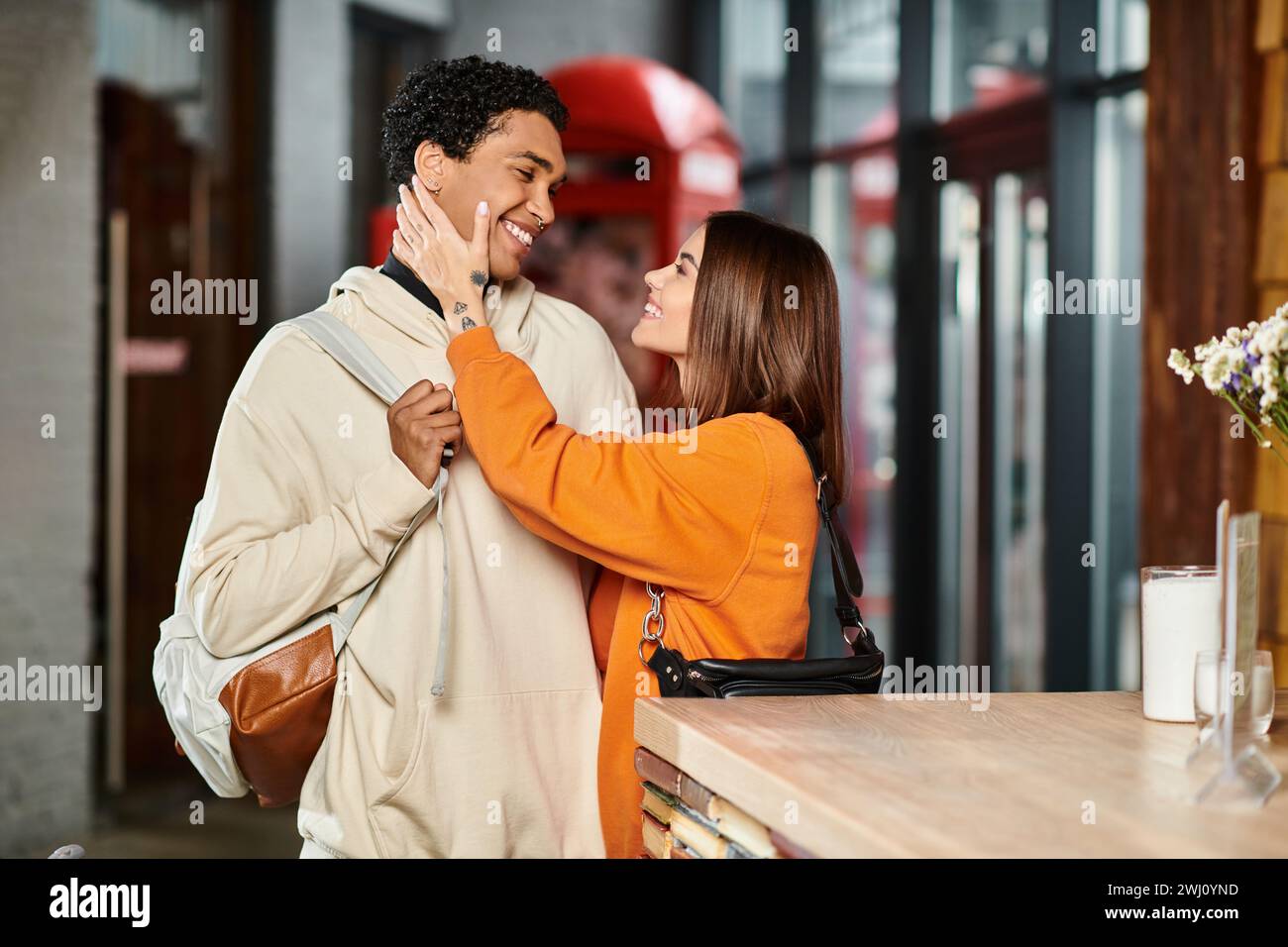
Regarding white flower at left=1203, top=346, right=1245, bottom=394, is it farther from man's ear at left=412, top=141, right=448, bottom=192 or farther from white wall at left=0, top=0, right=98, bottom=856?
white wall at left=0, top=0, right=98, bottom=856

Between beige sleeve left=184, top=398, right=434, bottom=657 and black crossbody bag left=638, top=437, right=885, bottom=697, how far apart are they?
339mm

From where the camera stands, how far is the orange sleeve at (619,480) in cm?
153

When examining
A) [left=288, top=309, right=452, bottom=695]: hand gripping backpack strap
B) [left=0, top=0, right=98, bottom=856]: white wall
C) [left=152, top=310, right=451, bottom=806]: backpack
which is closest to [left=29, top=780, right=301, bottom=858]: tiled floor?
[left=0, top=0, right=98, bottom=856]: white wall

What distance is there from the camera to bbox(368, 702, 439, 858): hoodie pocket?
1.62 m

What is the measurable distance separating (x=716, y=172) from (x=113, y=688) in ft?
8.48

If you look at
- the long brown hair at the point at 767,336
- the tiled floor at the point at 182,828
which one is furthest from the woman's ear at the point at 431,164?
the tiled floor at the point at 182,828

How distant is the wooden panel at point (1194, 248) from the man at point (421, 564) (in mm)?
1689

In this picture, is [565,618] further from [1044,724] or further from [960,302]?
[960,302]

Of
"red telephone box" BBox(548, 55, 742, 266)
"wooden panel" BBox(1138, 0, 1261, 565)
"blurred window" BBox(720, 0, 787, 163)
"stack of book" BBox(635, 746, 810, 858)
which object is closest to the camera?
"stack of book" BBox(635, 746, 810, 858)

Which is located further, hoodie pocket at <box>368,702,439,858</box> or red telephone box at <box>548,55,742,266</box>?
red telephone box at <box>548,55,742,266</box>

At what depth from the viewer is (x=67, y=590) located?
3889 mm

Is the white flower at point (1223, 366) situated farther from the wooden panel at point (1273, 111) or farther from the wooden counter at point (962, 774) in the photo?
the wooden panel at point (1273, 111)
